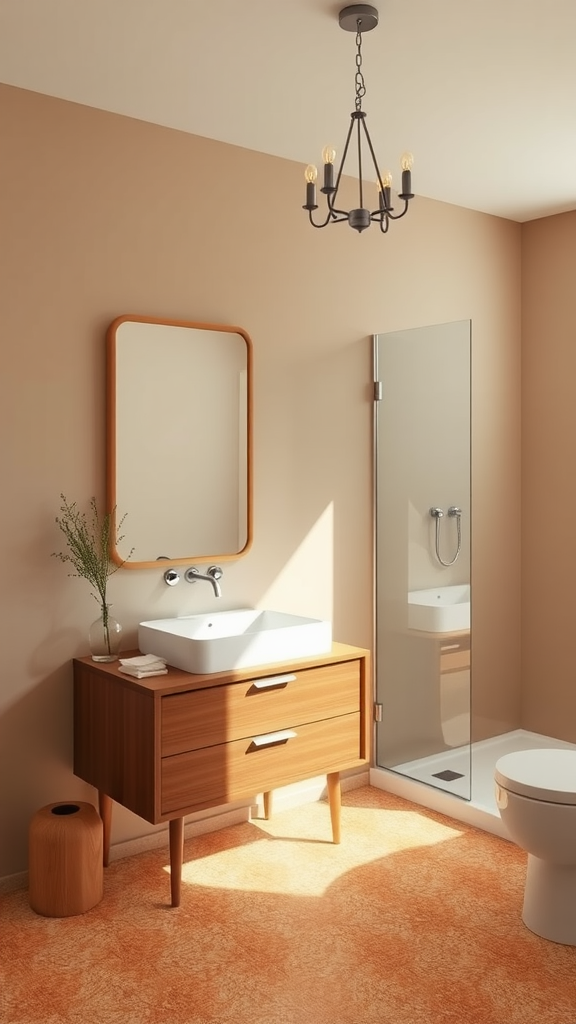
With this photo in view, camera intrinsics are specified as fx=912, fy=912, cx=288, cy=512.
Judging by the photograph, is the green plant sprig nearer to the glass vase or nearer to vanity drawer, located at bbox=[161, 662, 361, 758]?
the glass vase

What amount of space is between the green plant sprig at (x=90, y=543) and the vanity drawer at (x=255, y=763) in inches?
24.1

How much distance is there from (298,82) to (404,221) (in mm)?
1268

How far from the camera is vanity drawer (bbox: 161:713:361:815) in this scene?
2801 millimetres

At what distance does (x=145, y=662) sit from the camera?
2.92 meters

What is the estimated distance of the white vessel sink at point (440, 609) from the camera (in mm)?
3553

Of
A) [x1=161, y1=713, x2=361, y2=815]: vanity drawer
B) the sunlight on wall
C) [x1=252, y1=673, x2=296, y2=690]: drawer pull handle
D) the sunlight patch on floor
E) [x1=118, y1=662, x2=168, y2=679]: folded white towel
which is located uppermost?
the sunlight on wall

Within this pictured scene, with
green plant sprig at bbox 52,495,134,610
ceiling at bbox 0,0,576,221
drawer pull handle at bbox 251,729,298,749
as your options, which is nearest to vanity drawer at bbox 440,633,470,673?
drawer pull handle at bbox 251,729,298,749

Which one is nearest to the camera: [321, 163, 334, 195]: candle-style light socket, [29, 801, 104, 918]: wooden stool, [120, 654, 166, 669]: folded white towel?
[321, 163, 334, 195]: candle-style light socket

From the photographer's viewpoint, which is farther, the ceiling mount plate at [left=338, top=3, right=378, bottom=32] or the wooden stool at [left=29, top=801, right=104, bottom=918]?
the wooden stool at [left=29, top=801, right=104, bottom=918]

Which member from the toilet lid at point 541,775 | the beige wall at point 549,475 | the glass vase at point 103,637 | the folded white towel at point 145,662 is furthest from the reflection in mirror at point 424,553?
the glass vase at point 103,637

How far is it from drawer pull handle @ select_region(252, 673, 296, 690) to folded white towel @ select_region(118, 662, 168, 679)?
30 centimetres

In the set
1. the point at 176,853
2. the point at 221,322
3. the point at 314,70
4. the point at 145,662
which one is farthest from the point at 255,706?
the point at 314,70

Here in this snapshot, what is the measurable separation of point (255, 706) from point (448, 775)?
1.12 metres

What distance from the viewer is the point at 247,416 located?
3.49m
